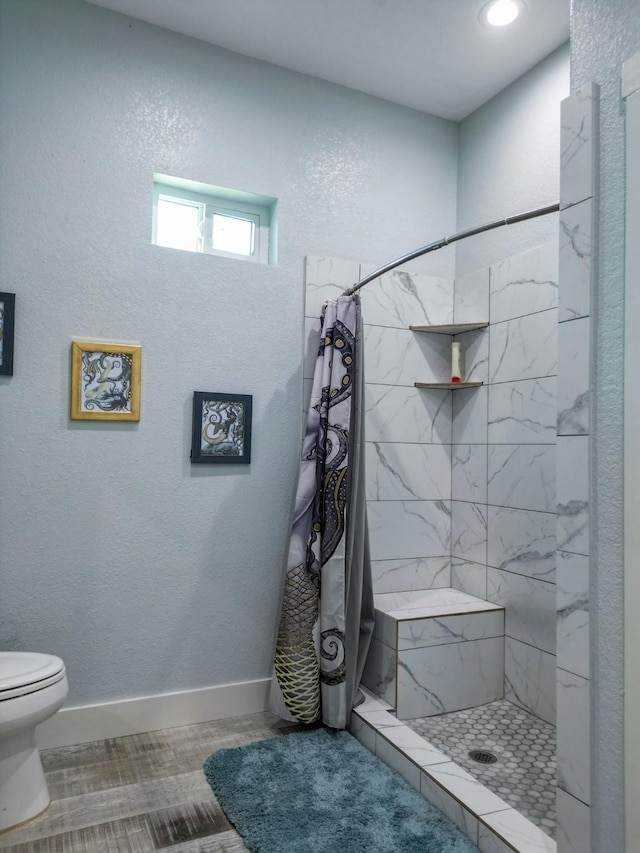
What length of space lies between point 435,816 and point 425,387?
180cm

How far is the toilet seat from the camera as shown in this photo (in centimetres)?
179

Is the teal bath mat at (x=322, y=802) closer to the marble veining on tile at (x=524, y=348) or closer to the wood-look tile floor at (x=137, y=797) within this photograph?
the wood-look tile floor at (x=137, y=797)

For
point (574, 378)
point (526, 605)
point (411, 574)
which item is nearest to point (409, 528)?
point (411, 574)

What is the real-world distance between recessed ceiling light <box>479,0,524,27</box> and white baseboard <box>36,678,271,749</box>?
9.44 feet

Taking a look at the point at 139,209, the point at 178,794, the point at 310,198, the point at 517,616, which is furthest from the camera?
the point at 310,198

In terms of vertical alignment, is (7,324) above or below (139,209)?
below

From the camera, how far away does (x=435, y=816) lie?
185 centimetres

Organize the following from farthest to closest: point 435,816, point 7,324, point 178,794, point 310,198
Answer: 1. point 310,198
2. point 7,324
3. point 178,794
4. point 435,816

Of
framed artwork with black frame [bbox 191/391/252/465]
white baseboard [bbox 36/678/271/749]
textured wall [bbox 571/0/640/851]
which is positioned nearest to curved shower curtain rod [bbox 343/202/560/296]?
textured wall [bbox 571/0/640/851]

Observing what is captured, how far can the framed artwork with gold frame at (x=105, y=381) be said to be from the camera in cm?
233

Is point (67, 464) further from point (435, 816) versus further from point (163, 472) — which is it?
point (435, 816)

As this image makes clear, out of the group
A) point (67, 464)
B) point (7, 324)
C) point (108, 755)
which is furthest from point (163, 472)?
point (108, 755)

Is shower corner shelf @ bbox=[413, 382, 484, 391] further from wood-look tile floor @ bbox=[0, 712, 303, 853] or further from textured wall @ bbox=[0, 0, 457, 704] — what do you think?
wood-look tile floor @ bbox=[0, 712, 303, 853]

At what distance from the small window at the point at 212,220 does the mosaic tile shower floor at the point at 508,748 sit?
2101 millimetres
